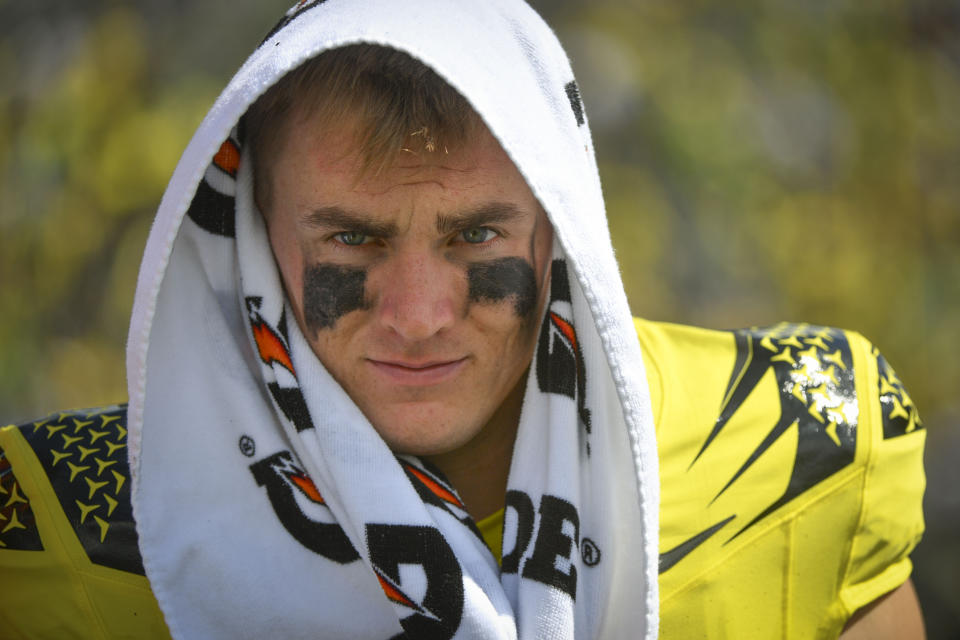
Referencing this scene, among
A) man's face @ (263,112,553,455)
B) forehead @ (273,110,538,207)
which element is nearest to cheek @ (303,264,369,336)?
man's face @ (263,112,553,455)

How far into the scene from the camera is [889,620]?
1.94m

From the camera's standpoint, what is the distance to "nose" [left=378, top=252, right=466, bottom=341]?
5.18 ft

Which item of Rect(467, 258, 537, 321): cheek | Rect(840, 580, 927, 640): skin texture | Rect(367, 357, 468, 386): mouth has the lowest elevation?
Rect(840, 580, 927, 640): skin texture

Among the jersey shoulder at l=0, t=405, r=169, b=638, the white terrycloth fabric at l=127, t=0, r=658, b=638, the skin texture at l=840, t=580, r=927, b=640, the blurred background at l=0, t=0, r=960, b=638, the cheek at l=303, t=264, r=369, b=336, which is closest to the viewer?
the white terrycloth fabric at l=127, t=0, r=658, b=638

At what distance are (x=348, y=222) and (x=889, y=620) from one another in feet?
4.35

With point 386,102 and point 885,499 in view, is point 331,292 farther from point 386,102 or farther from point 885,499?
point 885,499

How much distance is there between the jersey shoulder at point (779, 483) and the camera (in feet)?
6.10

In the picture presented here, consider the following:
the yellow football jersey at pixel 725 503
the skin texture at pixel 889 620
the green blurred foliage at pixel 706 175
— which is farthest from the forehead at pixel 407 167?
the green blurred foliage at pixel 706 175

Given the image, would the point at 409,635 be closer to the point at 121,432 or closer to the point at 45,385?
the point at 121,432

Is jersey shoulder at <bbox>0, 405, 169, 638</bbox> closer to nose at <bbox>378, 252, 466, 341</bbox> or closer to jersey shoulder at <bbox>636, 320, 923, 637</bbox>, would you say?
nose at <bbox>378, 252, 466, 341</bbox>

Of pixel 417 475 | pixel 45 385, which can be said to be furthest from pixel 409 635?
pixel 45 385

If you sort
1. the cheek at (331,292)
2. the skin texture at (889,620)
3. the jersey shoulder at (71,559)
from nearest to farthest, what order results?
the cheek at (331,292) < the jersey shoulder at (71,559) < the skin texture at (889,620)

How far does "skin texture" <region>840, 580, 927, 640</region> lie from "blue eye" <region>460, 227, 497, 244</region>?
1.06m

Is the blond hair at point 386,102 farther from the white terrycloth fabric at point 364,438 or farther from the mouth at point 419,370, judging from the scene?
the mouth at point 419,370
